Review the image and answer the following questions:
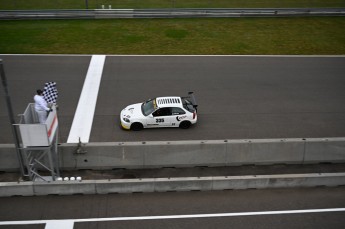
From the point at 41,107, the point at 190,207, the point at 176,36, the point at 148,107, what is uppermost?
the point at 41,107

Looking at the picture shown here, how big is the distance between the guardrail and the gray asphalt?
21.9m

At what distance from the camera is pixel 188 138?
52.7 ft

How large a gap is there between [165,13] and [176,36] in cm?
455

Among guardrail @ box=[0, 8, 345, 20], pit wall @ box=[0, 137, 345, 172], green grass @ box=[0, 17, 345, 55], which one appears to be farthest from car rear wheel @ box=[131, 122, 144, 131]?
guardrail @ box=[0, 8, 345, 20]

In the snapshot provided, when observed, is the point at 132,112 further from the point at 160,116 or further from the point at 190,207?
the point at 190,207

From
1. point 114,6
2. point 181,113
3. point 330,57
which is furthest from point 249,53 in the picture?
point 114,6

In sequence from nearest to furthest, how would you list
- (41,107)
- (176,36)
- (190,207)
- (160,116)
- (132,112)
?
(190,207)
(41,107)
(160,116)
(132,112)
(176,36)

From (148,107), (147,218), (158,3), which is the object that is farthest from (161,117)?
(158,3)

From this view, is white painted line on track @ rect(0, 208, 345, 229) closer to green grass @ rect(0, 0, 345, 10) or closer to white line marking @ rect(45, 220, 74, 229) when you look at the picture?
white line marking @ rect(45, 220, 74, 229)

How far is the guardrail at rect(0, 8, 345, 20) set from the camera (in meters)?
30.1

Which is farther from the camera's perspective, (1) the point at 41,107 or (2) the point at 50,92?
(2) the point at 50,92

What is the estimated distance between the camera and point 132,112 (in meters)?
16.6

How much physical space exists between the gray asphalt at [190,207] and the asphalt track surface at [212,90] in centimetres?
383

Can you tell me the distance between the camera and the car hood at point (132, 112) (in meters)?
16.3
